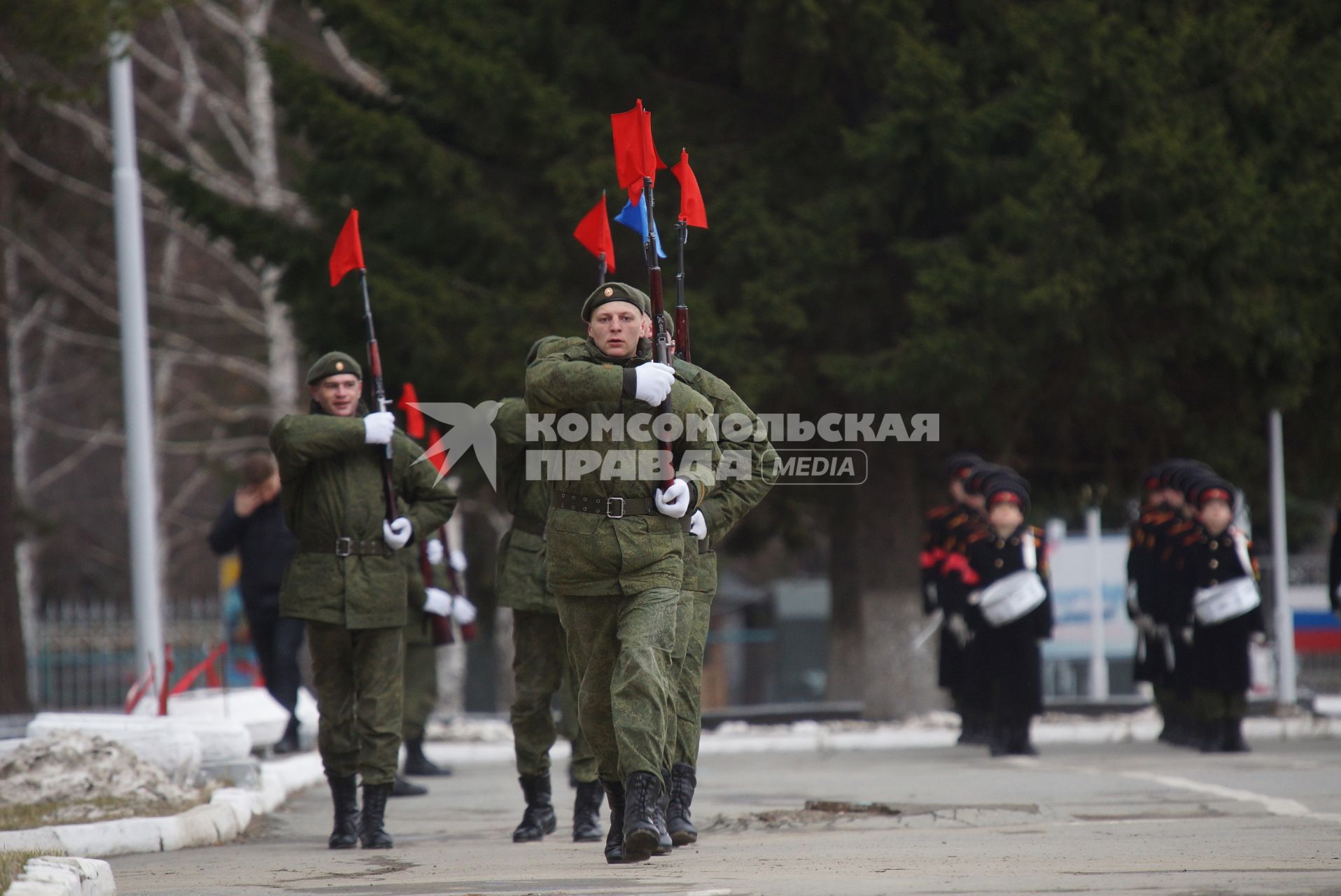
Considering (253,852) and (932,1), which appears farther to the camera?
(932,1)

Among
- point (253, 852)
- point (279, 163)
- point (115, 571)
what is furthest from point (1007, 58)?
point (115, 571)

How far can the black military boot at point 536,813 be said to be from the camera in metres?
7.81

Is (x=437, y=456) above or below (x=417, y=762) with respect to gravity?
above

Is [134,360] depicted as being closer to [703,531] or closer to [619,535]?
[703,531]

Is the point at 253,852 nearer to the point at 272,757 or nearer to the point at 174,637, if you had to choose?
the point at 272,757

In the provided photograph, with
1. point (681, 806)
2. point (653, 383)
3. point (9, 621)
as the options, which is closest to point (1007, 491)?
point (681, 806)

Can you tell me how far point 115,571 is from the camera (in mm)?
37438

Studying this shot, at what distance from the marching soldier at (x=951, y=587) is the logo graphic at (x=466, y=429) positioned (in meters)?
3.36

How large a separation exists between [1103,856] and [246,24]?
2075 centimetres

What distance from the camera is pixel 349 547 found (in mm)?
7914

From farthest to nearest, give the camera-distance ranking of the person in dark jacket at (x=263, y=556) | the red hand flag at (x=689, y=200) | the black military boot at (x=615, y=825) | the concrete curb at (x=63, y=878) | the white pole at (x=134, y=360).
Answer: the white pole at (x=134, y=360)
the person in dark jacket at (x=263, y=556)
the red hand flag at (x=689, y=200)
the black military boot at (x=615, y=825)
the concrete curb at (x=63, y=878)

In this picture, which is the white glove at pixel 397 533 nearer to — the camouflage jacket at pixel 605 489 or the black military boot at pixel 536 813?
the black military boot at pixel 536 813

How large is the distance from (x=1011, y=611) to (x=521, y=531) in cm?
489

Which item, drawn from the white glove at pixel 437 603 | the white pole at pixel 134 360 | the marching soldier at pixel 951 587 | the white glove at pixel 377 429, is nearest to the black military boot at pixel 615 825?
the white glove at pixel 377 429
